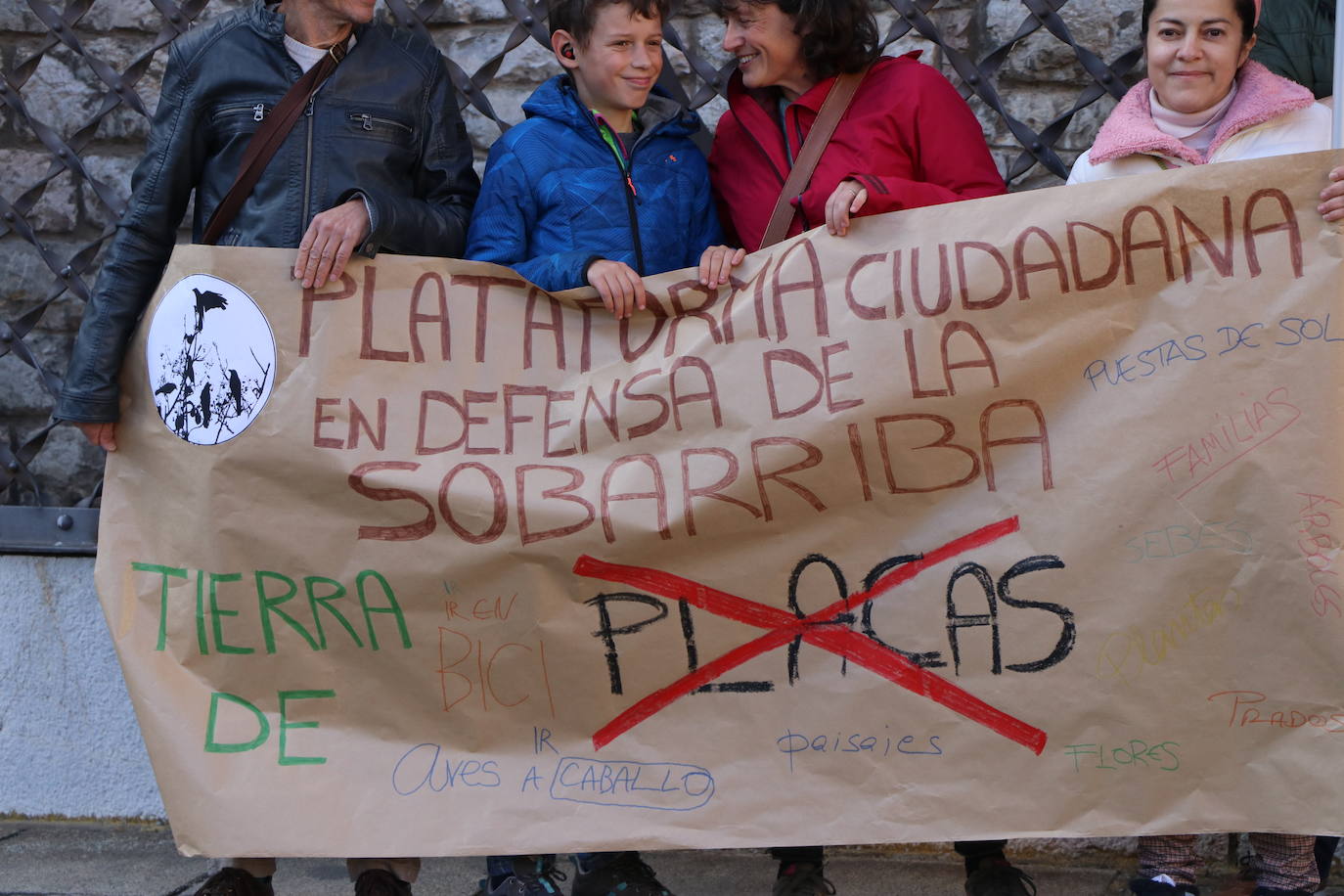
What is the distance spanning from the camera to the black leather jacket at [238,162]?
105 inches

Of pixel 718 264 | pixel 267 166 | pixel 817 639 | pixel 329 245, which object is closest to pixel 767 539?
pixel 817 639

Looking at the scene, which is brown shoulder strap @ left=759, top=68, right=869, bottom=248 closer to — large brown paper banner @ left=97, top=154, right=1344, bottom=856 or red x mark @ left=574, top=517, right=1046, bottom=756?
large brown paper banner @ left=97, top=154, right=1344, bottom=856

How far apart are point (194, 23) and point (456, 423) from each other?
1957 millimetres

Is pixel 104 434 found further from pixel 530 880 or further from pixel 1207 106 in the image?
pixel 1207 106

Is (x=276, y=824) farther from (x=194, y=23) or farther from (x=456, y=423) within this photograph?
(x=194, y=23)

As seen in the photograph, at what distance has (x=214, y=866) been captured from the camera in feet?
10.7

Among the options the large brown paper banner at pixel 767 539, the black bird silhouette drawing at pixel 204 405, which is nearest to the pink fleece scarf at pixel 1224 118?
the large brown paper banner at pixel 767 539

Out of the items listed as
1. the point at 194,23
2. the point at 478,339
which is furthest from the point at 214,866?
the point at 194,23

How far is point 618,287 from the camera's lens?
2.54 metres

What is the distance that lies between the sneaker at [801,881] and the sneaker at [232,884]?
3.64ft

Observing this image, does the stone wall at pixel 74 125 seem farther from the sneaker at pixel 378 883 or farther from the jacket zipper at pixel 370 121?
the sneaker at pixel 378 883

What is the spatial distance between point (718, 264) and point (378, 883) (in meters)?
1.46

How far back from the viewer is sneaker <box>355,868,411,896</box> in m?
2.72

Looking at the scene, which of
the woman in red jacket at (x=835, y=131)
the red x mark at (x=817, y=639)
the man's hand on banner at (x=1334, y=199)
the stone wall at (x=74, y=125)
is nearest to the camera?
the man's hand on banner at (x=1334, y=199)
